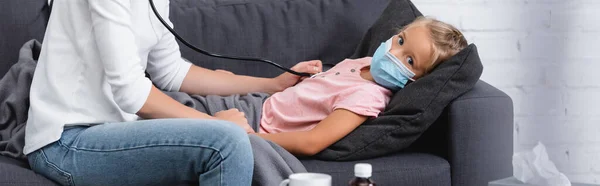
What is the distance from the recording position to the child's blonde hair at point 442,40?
1847 mm

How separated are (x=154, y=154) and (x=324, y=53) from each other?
832 mm

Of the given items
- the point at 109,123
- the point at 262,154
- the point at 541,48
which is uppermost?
the point at 109,123

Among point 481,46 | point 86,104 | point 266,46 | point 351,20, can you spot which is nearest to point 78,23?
point 86,104

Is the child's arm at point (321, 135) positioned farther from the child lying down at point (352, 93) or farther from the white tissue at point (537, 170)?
the white tissue at point (537, 170)

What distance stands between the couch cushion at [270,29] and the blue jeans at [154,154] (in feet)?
2.21

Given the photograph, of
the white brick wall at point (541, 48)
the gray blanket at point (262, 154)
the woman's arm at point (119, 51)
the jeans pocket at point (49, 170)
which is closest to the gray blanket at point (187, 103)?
the gray blanket at point (262, 154)

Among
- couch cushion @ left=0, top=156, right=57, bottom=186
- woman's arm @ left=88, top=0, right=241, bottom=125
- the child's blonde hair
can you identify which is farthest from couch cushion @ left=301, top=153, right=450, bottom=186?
couch cushion @ left=0, top=156, right=57, bottom=186

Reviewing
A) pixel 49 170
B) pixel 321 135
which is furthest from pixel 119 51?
pixel 321 135

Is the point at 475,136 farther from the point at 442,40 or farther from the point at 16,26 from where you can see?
the point at 16,26

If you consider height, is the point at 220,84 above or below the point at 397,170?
above

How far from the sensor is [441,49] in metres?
1.85

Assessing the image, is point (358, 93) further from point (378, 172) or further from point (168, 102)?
point (168, 102)

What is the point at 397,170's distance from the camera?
5.70 ft

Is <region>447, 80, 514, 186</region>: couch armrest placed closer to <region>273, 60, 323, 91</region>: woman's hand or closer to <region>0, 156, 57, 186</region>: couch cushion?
<region>273, 60, 323, 91</region>: woman's hand
